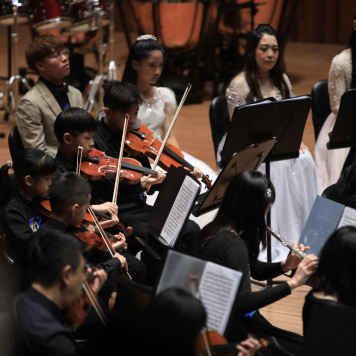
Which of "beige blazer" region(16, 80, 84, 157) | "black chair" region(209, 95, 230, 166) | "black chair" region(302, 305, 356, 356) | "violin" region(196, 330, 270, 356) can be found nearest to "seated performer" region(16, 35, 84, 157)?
"beige blazer" region(16, 80, 84, 157)

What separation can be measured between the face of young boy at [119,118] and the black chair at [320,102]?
4.60 ft

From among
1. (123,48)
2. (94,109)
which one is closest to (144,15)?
(94,109)

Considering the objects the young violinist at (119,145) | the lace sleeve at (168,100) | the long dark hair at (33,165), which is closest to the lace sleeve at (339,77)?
the lace sleeve at (168,100)

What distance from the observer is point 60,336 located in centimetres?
174

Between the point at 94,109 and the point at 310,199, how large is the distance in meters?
2.65

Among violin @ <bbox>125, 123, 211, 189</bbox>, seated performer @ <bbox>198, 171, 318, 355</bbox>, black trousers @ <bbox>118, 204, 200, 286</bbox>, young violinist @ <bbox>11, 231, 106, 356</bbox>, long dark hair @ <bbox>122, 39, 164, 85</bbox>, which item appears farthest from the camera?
long dark hair @ <bbox>122, 39, 164, 85</bbox>

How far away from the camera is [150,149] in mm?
3080

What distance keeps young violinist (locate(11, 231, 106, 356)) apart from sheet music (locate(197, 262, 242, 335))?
354 mm

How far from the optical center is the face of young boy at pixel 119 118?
3.00m

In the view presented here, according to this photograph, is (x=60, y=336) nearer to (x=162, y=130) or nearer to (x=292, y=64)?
(x=162, y=130)

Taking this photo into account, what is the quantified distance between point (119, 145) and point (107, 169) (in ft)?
0.77

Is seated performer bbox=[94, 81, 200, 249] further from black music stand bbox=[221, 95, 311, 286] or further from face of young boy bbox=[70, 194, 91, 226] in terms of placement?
face of young boy bbox=[70, 194, 91, 226]

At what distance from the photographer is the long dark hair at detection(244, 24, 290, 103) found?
11.9ft

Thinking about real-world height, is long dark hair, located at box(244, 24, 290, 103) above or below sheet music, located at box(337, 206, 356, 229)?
above
